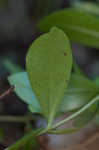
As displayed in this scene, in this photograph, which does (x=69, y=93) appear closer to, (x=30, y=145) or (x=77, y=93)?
(x=77, y=93)

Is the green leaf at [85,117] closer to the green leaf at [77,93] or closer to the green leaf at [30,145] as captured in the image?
the green leaf at [77,93]

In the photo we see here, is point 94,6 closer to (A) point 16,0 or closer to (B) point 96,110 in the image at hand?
(B) point 96,110

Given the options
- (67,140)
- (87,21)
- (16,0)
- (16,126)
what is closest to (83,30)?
(87,21)

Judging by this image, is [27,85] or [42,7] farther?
[42,7]

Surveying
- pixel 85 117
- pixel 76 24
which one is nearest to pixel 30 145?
pixel 85 117

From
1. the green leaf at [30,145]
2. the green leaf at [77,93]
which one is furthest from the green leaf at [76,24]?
the green leaf at [30,145]

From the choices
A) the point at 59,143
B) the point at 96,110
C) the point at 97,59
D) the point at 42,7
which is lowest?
the point at 97,59

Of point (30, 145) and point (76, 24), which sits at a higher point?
point (76, 24)
